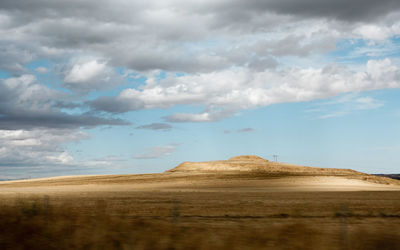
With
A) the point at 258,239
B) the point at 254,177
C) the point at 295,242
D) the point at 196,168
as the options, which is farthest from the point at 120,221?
the point at 196,168

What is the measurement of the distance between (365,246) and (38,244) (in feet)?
23.9

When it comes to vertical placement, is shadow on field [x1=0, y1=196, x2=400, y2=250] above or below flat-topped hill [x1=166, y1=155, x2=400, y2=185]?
below

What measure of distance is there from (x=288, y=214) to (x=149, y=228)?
591 inches

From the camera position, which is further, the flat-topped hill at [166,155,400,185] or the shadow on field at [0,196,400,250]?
the flat-topped hill at [166,155,400,185]

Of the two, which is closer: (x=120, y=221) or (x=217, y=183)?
(x=120, y=221)

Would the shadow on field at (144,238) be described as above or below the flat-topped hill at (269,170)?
below

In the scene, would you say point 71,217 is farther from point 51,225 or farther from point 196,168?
point 196,168

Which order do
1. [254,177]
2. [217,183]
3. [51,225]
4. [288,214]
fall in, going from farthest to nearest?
1. [254,177]
2. [217,183]
3. [288,214]
4. [51,225]

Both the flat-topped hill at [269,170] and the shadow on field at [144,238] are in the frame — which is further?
the flat-topped hill at [269,170]

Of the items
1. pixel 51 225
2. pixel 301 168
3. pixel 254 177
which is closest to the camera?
pixel 51 225

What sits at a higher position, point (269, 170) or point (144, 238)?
point (269, 170)

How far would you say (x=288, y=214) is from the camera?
25.2m

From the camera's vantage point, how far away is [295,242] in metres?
10.5

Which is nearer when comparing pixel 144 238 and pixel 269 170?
pixel 144 238
